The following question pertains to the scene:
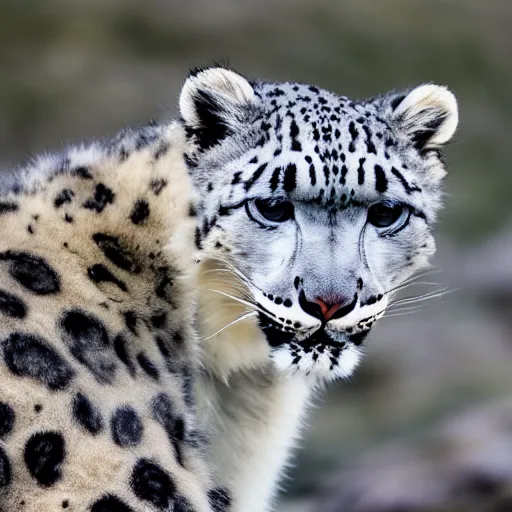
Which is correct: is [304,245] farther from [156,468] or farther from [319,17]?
[319,17]

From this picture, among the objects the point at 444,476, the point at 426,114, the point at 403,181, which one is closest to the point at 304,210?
the point at 403,181

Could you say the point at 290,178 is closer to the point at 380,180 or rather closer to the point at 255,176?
the point at 255,176

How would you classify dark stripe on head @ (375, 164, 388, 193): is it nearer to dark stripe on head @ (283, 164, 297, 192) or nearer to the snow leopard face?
the snow leopard face

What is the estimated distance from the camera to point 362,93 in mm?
11805

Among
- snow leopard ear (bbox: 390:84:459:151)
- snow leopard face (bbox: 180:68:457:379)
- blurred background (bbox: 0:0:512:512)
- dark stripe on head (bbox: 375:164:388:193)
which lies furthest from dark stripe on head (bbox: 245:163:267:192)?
blurred background (bbox: 0:0:512:512)

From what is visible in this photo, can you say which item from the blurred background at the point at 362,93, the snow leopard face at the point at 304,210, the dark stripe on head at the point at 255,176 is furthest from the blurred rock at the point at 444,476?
the dark stripe on head at the point at 255,176

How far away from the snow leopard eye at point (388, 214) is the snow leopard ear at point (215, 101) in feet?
1.57

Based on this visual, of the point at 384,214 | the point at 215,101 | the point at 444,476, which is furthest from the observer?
the point at 444,476

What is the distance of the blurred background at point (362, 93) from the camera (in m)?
8.44

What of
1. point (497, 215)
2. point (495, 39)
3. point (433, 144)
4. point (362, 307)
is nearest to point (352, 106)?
point (433, 144)

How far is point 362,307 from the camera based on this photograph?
124 inches

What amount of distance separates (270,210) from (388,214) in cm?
35

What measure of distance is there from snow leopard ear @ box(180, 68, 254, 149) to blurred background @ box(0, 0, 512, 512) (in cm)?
405

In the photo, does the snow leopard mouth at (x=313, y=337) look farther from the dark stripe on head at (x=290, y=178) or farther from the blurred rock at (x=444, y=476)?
the blurred rock at (x=444, y=476)
